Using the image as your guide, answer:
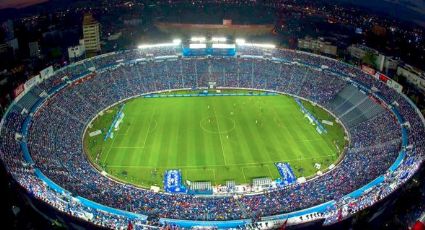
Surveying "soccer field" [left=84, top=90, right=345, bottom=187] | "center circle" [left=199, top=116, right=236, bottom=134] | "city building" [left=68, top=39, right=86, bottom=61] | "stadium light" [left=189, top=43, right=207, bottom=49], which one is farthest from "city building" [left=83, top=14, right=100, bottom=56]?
"center circle" [left=199, top=116, right=236, bottom=134]

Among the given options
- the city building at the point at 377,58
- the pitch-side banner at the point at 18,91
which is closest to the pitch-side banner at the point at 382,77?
the city building at the point at 377,58

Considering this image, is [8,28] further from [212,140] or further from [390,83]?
[390,83]

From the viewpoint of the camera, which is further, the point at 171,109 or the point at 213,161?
the point at 171,109

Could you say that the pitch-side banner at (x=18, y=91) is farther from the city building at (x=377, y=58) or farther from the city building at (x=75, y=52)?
the city building at (x=377, y=58)

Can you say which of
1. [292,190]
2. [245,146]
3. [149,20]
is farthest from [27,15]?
[292,190]

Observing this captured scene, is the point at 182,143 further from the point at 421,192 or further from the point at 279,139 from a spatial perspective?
the point at 421,192

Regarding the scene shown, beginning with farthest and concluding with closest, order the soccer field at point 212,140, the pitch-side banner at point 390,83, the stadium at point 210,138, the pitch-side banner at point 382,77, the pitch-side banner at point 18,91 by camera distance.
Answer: the pitch-side banner at point 382,77, the pitch-side banner at point 390,83, the pitch-side banner at point 18,91, the soccer field at point 212,140, the stadium at point 210,138
